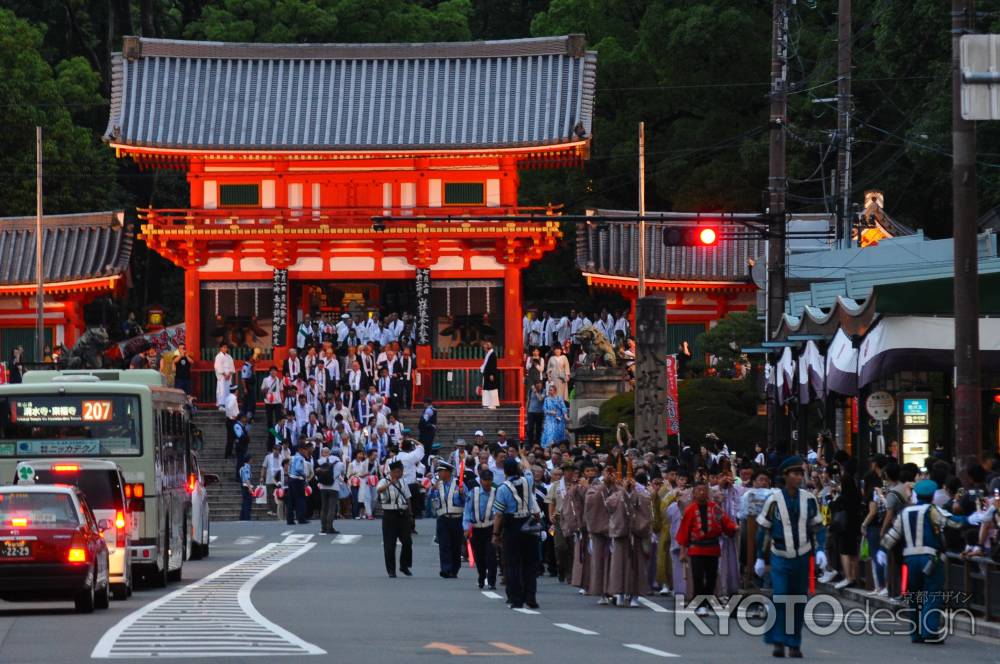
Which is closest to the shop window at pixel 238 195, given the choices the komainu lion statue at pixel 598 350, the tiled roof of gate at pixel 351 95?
the tiled roof of gate at pixel 351 95

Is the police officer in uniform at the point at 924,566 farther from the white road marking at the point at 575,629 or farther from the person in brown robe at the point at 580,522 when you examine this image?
the person in brown robe at the point at 580,522

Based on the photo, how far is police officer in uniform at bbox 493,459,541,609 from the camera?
2156cm

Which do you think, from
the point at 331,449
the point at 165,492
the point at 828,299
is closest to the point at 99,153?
the point at 331,449

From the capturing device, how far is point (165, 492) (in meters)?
25.4

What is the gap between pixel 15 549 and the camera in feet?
64.8

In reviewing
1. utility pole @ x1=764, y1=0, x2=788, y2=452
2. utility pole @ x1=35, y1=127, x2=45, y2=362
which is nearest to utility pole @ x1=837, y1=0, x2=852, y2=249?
utility pole @ x1=764, y1=0, x2=788, y2=452

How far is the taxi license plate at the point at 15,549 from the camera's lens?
19.7 m

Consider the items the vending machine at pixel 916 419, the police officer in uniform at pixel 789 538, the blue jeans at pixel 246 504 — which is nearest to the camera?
the police officer in uniform at pixel 789 538

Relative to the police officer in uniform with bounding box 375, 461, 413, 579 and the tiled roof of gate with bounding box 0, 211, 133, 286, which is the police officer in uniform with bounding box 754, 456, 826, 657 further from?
the tiled roof of gate with bounding box 0, 211, 133, 286

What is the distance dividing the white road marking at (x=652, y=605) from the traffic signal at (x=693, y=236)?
9128mm

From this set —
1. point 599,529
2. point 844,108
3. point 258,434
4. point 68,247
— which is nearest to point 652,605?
point 599,529

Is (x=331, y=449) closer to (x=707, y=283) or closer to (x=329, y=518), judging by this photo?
(x=329, y=518)

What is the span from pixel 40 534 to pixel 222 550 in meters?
13.6

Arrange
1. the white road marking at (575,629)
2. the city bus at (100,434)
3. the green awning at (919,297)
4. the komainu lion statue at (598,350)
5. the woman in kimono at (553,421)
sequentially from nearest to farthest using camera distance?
the white road marking at (575,629) → the city bus at (100,434) → the green awning at (919,297) → the woman in kimono at (553,421) → the komainu lion statue at (598,350)
